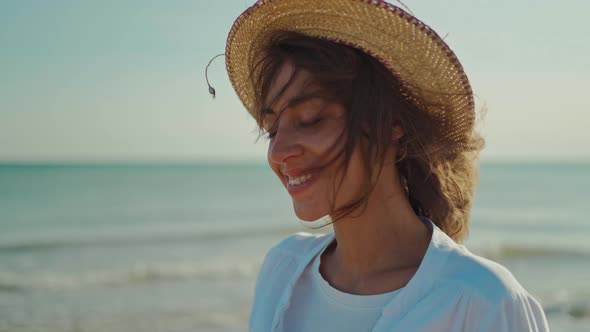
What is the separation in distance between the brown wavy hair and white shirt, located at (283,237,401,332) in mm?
265

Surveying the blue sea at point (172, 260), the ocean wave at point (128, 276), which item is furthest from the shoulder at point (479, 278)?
the ocean wave at point (128, 276)

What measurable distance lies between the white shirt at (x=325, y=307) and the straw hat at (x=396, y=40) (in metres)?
0.61

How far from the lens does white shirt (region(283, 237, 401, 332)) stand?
2.04 metres

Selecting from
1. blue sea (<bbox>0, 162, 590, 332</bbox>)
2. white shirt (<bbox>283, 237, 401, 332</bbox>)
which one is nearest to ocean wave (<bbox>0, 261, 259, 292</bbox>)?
blue sea (<bbox>0, 162, 590, 332</bbox>)

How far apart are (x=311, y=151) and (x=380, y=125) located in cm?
24

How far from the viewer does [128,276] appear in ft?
32.8

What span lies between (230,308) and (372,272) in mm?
5897

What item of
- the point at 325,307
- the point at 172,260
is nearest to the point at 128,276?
the point at 172,260

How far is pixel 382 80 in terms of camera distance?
6.90 ft

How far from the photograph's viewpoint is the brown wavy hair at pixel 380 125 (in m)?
2.05

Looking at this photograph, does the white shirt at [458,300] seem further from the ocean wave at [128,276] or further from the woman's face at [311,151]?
the ocean wave at [128,276]

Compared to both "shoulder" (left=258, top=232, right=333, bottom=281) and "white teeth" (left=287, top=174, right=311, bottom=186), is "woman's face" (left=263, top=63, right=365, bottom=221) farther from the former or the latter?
"shoulder" (left=258, top=232, right=333, bottom=281)

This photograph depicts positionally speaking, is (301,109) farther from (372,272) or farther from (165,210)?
(165,210)

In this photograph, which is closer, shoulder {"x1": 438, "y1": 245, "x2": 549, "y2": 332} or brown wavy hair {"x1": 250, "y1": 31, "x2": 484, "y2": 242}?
shoulder {"x1": 438, "y1": 245, "x2": 549, "y2": 332}
